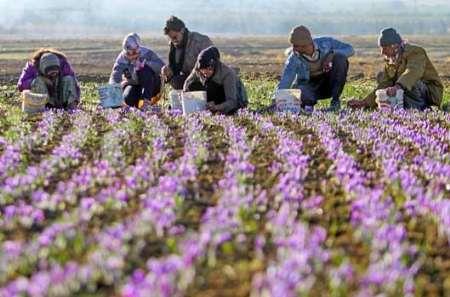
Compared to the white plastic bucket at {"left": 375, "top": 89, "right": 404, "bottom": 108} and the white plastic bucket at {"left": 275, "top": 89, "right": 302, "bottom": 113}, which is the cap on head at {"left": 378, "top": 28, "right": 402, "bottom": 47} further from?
the white plastic bucket at {"left": 275, "top": 89, "right": 302, "bottom": 113}

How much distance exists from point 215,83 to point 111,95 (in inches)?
74.1

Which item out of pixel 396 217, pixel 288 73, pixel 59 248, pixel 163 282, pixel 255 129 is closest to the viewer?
pixel 163 282

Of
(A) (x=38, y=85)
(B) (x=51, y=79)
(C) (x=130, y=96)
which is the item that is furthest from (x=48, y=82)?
(C) (x=130, y=96)

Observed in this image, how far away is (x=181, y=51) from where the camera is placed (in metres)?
13.2

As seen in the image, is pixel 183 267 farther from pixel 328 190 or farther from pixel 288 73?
pixel 288 73

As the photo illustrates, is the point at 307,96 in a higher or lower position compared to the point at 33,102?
lower

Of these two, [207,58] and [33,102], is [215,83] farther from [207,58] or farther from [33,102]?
[33,102]

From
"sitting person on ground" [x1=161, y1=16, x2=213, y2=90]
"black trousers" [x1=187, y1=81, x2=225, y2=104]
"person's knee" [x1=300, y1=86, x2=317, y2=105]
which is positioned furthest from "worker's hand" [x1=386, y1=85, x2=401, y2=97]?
"sitting person on ground" [x1=161, y1=16, x2=213, y2=90]

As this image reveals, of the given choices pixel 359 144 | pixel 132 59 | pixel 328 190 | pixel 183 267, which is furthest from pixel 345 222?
pixel 132 59

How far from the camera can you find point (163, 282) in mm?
4035

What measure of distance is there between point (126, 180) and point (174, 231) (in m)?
1.58

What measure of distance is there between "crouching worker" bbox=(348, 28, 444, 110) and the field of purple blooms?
2.91 metres

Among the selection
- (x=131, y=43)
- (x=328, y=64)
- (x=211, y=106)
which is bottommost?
(x=211, y=106)

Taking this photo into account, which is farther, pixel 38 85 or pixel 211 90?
pixel 38 85
